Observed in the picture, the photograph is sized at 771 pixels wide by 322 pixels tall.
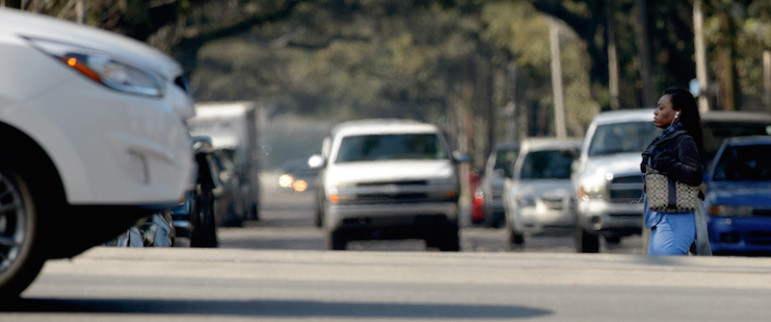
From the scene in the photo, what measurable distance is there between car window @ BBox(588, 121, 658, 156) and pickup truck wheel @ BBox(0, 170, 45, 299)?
1317 cm

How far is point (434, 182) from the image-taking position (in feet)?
64.7

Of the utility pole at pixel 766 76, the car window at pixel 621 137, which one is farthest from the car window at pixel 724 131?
the utility pole at pixel 766 76

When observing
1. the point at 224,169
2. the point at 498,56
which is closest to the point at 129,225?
the point at 224,169

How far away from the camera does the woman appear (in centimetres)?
1024

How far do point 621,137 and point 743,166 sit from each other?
10.4 ft

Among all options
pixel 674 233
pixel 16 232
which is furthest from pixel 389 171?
pixel 16 232

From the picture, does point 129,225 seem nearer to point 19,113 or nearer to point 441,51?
point 19,113

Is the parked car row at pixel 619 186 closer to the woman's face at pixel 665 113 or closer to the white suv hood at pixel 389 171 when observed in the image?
the woman's face at pixel 665 113

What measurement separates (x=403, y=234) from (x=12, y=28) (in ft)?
42.4

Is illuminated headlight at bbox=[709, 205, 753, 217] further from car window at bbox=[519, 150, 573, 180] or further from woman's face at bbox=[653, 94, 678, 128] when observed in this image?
car window at bbox=[519, 150, 573, 180]

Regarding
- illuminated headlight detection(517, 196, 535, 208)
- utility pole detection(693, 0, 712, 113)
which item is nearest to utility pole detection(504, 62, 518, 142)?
utility pole detection(693, 0, 712, 113)

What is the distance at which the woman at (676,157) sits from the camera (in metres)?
10.2

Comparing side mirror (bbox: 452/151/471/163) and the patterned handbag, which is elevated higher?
side mirror (bbox: 452/151/471/163)

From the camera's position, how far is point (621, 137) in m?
19.5
